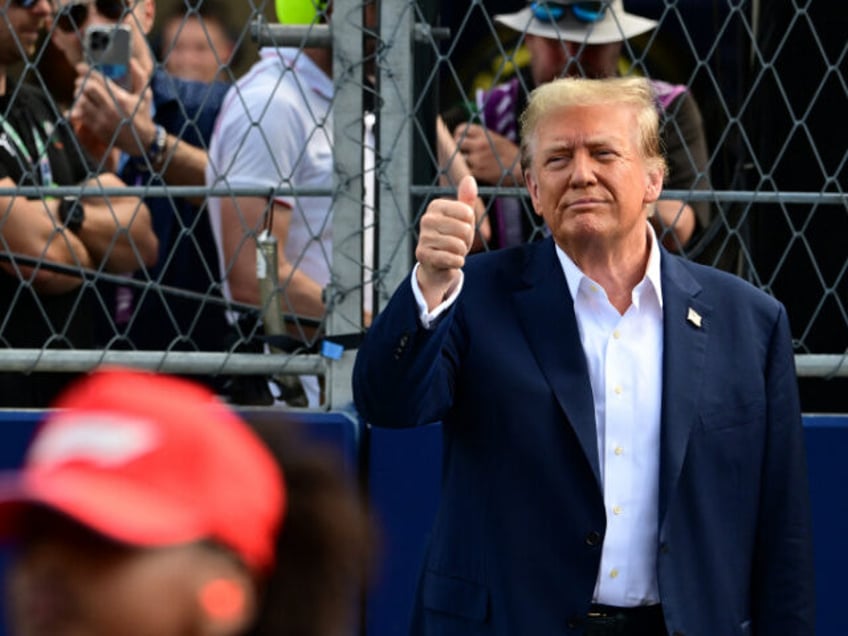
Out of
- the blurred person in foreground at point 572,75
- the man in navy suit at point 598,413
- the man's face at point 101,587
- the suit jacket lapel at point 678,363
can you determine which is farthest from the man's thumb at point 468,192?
the man's face at point 101,587

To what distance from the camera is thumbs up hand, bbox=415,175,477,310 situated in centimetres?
271

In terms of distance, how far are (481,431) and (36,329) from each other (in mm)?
1650

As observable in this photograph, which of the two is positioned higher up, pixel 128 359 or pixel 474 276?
pixel 474 276

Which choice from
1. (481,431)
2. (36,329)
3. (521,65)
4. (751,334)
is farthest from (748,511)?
(521,65)

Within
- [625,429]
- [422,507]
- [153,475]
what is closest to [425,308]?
[625,429]

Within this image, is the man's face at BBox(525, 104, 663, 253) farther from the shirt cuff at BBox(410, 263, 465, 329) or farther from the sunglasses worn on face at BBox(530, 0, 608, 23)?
the sunglasses worn on face at BBox(530, 0, 608, 23)

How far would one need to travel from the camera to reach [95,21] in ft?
14.4

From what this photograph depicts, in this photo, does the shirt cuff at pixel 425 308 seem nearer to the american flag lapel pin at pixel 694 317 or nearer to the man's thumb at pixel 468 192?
the man's thumb at pixel 468 192

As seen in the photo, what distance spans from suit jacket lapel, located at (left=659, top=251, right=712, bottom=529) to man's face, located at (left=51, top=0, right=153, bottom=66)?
1557 millimetres

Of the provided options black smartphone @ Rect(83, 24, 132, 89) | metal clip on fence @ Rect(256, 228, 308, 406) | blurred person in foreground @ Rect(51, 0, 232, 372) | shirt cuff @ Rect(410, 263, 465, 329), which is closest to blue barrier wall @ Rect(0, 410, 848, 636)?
metal clip on fence @ Rect(256, 228, 308, 406)

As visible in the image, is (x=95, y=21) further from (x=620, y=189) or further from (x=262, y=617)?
(x=262, y=617)

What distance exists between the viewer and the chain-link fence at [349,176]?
373 centimetres

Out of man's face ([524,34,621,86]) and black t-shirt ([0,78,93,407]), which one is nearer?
black t-shirt ([0,78,93,407])

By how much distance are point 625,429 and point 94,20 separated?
2090 millimetres
